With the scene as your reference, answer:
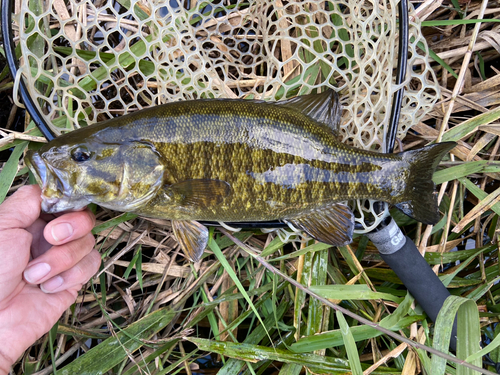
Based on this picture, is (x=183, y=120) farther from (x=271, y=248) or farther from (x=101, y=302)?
(x=101, y=302)

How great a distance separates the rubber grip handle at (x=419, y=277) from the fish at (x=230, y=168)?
241mm

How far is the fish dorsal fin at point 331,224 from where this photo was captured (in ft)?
7.30

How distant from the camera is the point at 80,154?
188 cm

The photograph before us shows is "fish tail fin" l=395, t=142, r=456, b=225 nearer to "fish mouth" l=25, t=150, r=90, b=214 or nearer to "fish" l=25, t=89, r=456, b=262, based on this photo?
"fish" l=25, t=89, r=456, b=262

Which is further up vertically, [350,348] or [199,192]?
[199,192]

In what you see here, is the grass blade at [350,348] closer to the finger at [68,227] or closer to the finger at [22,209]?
the finger at [68,227]

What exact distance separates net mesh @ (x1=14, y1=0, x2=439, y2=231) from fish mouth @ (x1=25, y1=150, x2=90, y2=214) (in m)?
0.48

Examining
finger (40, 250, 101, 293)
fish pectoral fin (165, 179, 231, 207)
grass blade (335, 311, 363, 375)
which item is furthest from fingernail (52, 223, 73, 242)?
grass blade (335, 311, 363, 375)

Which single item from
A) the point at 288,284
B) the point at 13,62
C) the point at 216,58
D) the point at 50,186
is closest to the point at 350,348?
the point at 288,284

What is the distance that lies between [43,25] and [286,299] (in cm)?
260

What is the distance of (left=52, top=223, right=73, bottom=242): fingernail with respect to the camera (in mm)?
1899

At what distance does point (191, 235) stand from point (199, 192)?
0.40 meters

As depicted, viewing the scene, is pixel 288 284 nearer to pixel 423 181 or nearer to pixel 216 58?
pixel 423 181

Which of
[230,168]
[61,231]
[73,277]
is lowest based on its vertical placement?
[73,277]
